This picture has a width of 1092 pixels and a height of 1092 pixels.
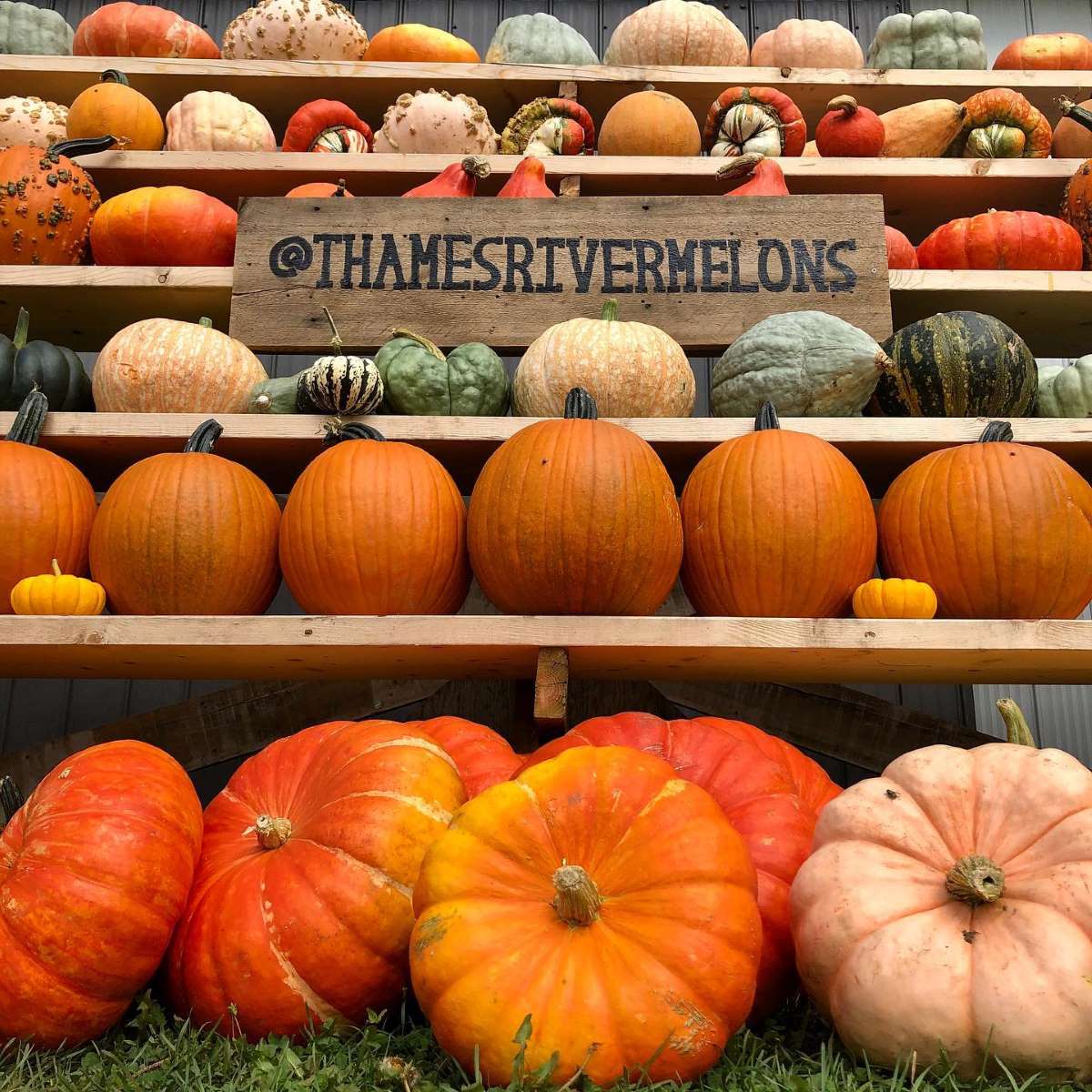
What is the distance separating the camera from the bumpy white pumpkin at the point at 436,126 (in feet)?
10.2

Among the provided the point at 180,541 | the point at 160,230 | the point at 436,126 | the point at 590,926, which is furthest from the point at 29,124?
the point at 590,926

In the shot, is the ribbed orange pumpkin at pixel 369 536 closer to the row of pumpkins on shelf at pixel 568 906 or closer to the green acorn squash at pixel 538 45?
the row of pumpkins on shelf at pixel 568 906

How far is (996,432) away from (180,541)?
1832 mm

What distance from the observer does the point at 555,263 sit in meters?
2.67

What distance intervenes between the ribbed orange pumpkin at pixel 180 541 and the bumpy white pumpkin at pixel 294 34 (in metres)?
1.95

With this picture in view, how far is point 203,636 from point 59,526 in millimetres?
502

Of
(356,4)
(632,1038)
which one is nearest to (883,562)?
(632,1038)

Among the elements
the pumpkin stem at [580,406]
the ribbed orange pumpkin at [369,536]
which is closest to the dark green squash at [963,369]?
the pumpkin stem at [580,406]

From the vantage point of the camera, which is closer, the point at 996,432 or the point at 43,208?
the point at 996,432

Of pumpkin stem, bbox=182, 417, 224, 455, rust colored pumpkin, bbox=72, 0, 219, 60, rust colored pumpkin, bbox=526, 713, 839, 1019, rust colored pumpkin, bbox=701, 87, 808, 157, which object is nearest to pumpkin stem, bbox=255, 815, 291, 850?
rust colored pumpkin, bbox=526, 713, 839, 1019

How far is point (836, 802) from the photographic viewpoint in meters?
1.54

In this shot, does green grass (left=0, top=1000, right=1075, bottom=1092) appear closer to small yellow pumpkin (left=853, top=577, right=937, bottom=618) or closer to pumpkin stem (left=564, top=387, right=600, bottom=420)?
small yellow pumpkin (left=853, top=577, right=937, bottom=618)

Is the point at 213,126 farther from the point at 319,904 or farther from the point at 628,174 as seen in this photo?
the point at 319,904

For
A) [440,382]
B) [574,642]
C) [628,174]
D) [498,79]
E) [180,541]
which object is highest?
[498,79]
